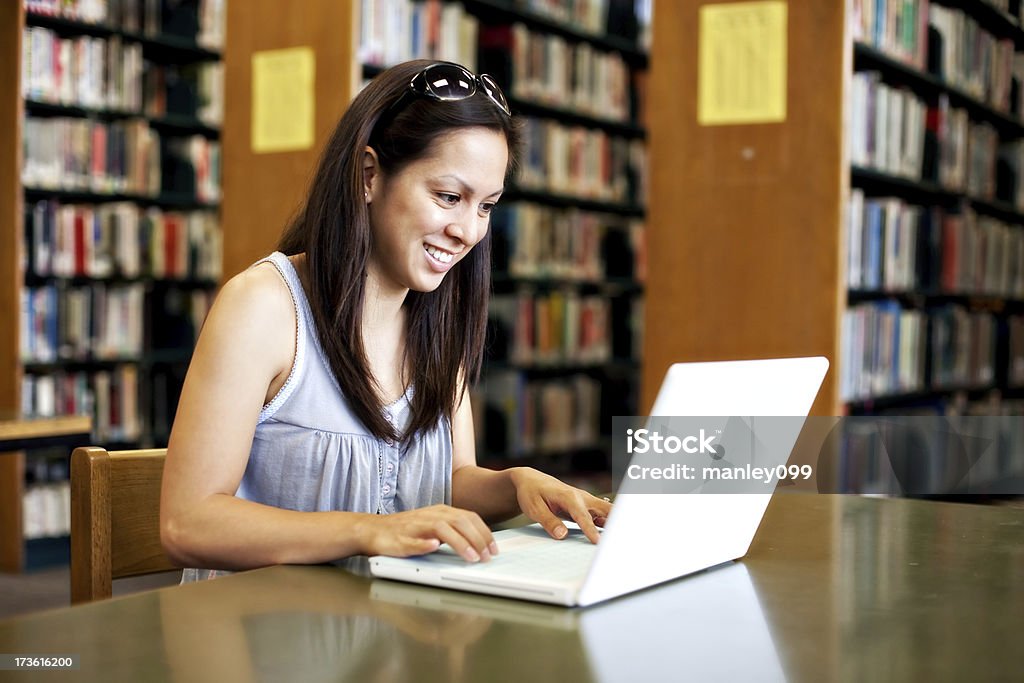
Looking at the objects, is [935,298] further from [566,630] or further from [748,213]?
[566,630]

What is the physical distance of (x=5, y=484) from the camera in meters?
3.93

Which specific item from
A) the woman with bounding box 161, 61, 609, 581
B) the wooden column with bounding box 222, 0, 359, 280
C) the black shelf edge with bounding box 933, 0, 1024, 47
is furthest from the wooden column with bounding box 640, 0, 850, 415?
the black shelf edge with bounding box 933, 0, 1024, 47

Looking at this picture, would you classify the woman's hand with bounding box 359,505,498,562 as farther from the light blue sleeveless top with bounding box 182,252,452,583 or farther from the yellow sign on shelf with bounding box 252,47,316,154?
the yellow sign on shelf with bounding box 252,47,316,154

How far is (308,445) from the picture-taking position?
132 centimetres

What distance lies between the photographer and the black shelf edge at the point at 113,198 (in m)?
4.13

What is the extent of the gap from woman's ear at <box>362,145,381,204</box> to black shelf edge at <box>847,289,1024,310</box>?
226cm

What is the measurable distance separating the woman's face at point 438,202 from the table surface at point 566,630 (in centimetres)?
43

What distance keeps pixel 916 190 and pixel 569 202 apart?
1.40 metres

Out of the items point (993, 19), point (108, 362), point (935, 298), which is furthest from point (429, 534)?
point (993, 19)

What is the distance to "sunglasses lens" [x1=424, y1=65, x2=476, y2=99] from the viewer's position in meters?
1.34

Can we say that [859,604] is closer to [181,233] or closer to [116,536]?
[116,536]

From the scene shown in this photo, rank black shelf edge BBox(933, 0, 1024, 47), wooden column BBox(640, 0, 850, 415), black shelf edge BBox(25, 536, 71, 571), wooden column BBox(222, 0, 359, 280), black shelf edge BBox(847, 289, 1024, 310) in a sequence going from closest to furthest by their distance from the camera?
wooden column BBox(640, 0, 850, 415) < wooden column BBox(222, 0, 359, 280) < black shelf edge BBox(847, 289, 1024, 310) < black shelf edge BBox(25, 536, 71, 571) < black shelf edge BBox(933, 0, 1024, 47)

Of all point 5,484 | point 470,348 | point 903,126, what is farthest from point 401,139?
point 5,484

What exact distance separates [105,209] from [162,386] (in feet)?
2.21
